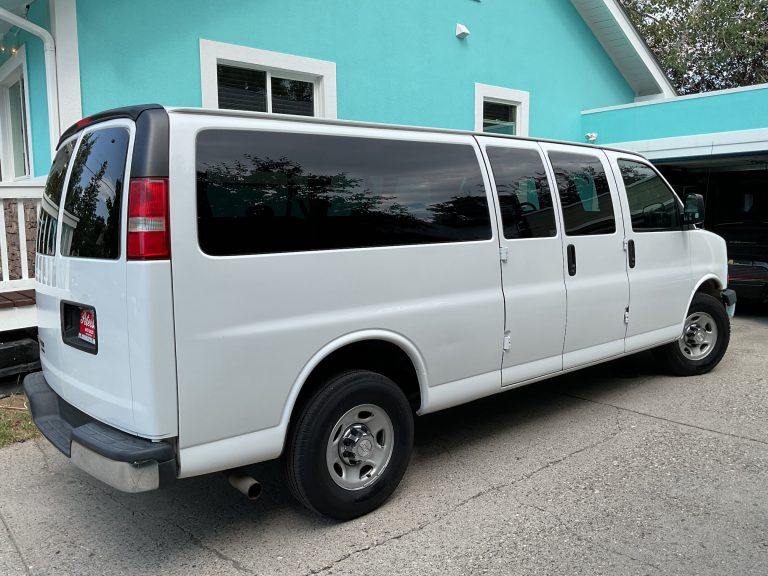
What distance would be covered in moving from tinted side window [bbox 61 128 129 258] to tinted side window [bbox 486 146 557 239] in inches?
91.7

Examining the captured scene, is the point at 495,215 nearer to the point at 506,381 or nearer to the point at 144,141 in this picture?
the point at 506,381

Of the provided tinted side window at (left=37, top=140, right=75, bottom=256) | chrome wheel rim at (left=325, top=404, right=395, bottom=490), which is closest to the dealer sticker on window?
tinted side window at (left=37, top=140, right=75, bottom=256)

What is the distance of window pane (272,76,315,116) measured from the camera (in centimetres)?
759

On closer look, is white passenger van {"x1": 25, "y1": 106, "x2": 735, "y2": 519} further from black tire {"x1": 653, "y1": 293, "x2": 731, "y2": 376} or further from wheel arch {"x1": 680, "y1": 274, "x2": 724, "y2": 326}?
black tire {"x1": 653, "y1": 293, "x2": 731, "y2": 376}

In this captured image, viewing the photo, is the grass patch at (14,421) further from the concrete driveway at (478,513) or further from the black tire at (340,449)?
the black tire at (340,449)

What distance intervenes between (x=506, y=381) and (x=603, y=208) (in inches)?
67.2

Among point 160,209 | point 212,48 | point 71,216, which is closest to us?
point 160,209

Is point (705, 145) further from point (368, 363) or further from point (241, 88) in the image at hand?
A: point (368, 363)

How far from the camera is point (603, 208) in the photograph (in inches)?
194

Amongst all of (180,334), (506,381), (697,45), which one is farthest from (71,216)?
(697,45)

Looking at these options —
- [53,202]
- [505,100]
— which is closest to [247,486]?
[53,202]

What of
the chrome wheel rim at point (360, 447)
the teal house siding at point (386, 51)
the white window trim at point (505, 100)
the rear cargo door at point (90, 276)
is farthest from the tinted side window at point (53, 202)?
the white window trim at point (505, 100)

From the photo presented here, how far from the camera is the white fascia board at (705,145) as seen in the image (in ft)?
31.2

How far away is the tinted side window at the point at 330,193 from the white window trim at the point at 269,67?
3.96m
